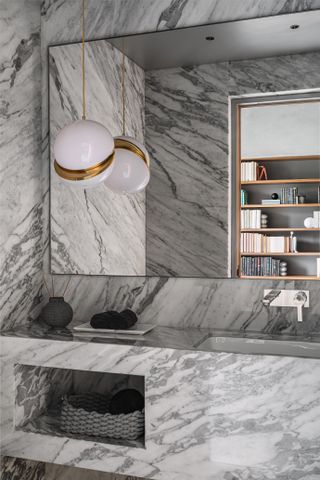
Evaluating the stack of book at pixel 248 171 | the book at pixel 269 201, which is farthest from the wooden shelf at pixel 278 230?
the stack of book at pixel 248 171

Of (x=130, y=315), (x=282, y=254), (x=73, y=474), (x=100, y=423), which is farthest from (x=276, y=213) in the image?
(x=73, y=474)

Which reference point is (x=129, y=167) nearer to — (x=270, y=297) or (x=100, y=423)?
(x=270, y=297)

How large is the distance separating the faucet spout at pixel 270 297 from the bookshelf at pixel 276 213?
2.4 inches

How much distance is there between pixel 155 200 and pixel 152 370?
778mm

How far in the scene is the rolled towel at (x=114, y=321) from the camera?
233cm

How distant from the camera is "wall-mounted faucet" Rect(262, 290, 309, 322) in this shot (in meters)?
2.28

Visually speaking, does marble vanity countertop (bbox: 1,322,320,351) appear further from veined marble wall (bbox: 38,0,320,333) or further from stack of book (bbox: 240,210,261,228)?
stack of book (bbox: 240,210,261,228)

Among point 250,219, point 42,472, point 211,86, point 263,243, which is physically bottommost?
point 42,472

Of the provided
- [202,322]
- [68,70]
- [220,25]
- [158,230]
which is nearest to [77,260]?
[158,230]

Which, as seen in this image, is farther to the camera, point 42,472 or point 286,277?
point 42,472

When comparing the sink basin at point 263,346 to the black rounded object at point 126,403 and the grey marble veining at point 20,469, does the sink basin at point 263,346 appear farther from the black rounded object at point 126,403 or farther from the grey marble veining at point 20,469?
the grey marble veining at point 20,469

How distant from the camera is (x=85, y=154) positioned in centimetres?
199

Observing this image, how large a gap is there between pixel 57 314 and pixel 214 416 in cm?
85

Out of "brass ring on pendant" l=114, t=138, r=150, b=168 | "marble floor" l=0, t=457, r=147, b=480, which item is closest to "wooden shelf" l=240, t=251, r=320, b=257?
"brass ring on pendant" l=114, t=138, r=150, b=168
